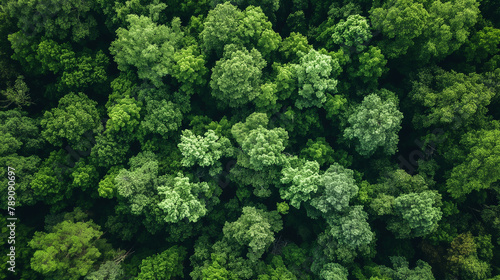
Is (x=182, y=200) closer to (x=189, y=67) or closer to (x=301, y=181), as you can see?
(x=301, y=181)

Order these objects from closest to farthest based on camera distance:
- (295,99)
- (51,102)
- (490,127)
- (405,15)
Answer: (405,15) → (490,127) → (295,99) → (51,102)

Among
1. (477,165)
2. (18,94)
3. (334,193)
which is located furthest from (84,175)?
(477,165)

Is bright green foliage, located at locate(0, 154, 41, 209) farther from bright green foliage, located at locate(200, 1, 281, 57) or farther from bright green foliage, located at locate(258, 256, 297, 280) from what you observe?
bright green foliage, located at locate(258, 256, 297, 280)

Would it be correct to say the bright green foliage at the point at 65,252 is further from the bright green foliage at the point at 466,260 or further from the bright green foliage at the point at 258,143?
the bright green foliage at the point at 466,260

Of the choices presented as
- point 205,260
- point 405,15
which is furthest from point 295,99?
point 205,260

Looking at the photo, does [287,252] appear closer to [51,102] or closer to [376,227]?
[376,227]

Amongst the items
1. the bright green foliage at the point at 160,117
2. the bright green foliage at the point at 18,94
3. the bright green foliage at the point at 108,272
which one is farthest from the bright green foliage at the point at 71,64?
the bright green foliage at the point at 108,272

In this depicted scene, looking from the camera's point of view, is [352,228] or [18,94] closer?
[352,228]
